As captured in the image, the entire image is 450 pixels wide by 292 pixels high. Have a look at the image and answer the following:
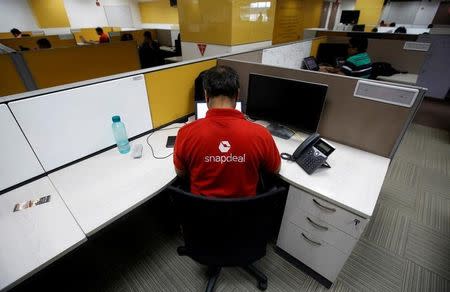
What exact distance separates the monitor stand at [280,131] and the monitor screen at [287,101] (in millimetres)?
85

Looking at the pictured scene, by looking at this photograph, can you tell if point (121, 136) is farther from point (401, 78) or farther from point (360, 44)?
point (401, 78)

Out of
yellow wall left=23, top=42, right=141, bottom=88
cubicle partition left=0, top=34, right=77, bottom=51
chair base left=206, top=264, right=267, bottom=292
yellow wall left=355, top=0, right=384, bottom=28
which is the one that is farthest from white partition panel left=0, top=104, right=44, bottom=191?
yellow wall left=355, top=0, right=384, bottom=28

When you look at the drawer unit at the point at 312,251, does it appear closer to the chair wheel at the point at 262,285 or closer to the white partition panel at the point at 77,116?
the chair wheel at the point at 262,285

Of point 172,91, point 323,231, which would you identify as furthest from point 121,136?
point 323,231

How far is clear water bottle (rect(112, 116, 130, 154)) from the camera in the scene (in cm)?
140

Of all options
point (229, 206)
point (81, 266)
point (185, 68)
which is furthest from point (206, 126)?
point (81, 266)

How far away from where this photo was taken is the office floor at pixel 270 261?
1351 millimetres

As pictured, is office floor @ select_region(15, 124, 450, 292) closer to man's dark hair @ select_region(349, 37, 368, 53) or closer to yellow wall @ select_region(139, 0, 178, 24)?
man's dark hair @ select_region(349, 37, 368, 53)

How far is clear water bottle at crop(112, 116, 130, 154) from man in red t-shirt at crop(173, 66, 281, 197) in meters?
0.61

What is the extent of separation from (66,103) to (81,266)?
111 cm

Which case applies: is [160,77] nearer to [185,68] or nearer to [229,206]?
[185,68]

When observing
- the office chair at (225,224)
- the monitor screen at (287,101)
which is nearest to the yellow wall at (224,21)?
the monitor screen at (287,101)

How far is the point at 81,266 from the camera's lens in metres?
1.47

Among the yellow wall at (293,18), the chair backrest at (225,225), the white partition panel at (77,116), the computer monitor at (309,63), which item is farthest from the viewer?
the yellow wall at (293,18)
